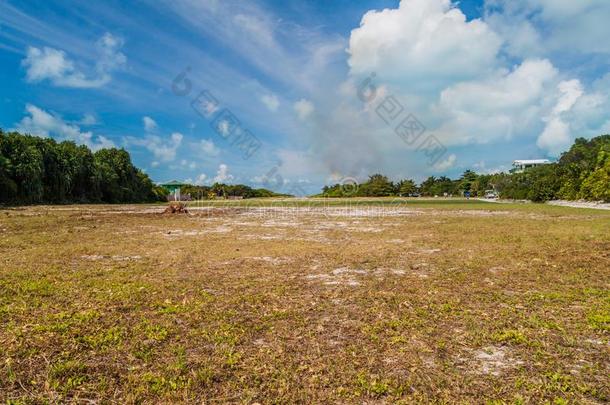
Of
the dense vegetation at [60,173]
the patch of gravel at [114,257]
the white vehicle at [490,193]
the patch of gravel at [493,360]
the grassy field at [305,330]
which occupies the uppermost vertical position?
the dense vegetation at [60,173]

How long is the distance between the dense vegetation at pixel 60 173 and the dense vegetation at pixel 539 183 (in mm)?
62930

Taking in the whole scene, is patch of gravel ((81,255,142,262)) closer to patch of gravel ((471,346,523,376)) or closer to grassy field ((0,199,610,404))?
grassy field ((0,199,610,404))

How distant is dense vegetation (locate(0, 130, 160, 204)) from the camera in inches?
1624

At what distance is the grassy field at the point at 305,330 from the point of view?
10.2 feet

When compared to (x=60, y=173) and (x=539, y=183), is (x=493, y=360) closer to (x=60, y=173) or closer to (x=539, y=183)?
(x=60, y=173)

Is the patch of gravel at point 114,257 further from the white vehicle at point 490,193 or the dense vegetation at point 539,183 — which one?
the white vehicle at point 490,193

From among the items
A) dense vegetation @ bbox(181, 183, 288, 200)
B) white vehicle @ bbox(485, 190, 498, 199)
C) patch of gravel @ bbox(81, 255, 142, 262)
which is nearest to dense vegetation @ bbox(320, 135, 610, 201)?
white vehicle @ bbox(485, 190, 498, 199)

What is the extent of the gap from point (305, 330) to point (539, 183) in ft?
212

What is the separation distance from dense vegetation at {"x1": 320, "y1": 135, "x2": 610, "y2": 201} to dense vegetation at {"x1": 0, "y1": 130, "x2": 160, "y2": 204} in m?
62.9

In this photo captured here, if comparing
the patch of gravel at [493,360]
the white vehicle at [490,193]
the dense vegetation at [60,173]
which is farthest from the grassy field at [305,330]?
the white vehicle at [490,193]

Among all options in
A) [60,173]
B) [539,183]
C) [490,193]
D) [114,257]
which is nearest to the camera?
[114,257]

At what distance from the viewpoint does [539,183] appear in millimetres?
56219

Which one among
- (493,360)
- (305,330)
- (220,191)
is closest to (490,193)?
(220,191)

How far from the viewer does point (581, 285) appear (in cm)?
639
